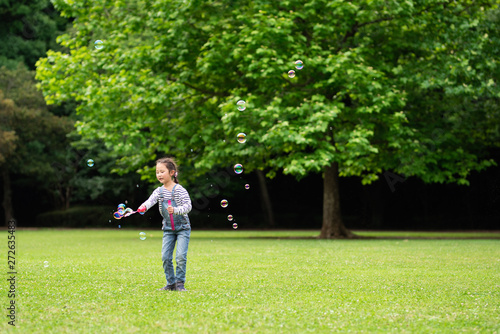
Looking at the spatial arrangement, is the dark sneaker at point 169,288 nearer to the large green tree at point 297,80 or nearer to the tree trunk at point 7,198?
the large green tree at point 297,80

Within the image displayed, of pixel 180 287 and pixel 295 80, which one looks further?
pixel 295 80

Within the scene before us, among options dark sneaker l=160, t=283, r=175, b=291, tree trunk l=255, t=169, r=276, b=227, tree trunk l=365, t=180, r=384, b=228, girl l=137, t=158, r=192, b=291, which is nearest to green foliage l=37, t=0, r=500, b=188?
girl l=137, t=158, r=192, b=291

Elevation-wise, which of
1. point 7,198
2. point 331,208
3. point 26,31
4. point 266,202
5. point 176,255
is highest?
point 26,31

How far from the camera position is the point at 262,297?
8.83m

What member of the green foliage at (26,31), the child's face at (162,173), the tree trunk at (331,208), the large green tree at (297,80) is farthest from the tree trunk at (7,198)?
the child's face at (162,173)

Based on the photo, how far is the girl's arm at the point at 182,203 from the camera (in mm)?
9312

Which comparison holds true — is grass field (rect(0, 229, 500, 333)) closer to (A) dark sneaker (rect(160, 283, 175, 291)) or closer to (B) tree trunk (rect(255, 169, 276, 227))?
(A) dark sneaker (rect(160, 283, 175, 291))

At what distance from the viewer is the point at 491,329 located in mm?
6715

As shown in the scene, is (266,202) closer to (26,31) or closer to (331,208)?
(331,208)

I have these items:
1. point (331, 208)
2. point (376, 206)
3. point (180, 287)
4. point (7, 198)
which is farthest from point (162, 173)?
point (7, 198)

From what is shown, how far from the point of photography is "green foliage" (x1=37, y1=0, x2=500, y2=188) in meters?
23.1

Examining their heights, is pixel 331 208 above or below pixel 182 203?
above

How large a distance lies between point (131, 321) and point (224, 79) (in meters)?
20.6

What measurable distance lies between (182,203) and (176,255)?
764mm
